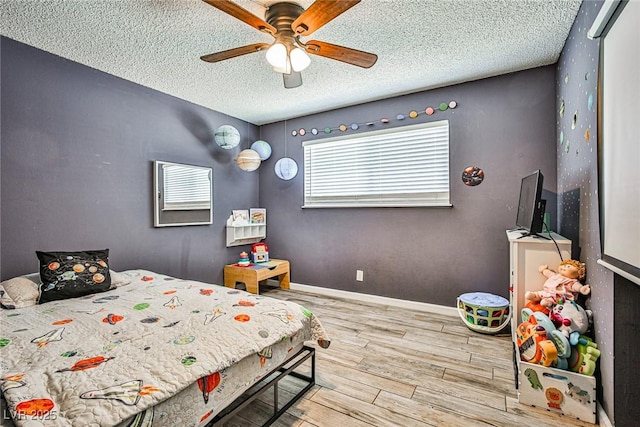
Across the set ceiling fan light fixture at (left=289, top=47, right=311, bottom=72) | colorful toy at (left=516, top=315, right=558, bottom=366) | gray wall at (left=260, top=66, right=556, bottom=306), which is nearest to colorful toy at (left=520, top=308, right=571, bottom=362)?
colorful toy at (left=516, top=315, right=558, bottom=366)

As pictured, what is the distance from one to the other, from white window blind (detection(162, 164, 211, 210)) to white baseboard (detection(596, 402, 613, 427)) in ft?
12.6

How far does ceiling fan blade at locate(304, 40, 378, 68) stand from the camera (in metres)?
1.91

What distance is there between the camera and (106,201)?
2.88m

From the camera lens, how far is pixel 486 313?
2.69 m

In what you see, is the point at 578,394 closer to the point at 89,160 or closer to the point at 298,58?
the point at 298,58

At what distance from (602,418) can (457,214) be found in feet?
6.41

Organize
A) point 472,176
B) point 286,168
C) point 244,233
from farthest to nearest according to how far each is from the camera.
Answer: point 244,233 → point 286,168 → point 472,176

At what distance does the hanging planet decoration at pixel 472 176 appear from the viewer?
308 centimetres

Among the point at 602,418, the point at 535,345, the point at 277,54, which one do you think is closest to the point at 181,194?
the point at 277,54

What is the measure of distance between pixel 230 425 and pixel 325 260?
8.47 ft

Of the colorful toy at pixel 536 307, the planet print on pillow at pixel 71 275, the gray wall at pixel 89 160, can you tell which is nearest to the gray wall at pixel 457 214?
the colorful toy at pixel 536 307

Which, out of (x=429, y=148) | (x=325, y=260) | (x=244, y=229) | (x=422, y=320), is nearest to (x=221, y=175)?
(x=244, y=229)

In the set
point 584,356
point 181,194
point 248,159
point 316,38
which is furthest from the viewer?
point 248,159

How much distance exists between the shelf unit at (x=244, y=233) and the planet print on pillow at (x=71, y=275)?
172 centimetres
